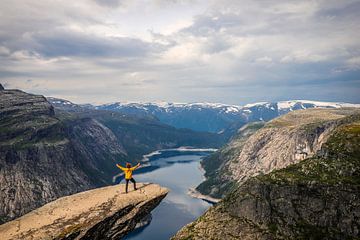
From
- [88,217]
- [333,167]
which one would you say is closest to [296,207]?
[333,167]

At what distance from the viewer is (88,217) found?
151ft

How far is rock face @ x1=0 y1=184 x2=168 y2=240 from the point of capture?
4388 cm

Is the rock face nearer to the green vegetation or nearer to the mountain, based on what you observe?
the mountain

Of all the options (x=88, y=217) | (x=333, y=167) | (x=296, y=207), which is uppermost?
(x=88, y=217)

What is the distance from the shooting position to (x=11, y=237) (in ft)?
141

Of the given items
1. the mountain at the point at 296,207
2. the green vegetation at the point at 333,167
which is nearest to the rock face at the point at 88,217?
the mountain at the point at 296,207

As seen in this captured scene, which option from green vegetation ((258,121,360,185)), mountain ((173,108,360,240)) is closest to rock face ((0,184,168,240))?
mountain ((173,108,360,240))

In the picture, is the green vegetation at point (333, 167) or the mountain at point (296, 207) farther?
the green vegetation at point (333, 167)

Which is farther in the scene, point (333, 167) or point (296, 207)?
point (333, 167)

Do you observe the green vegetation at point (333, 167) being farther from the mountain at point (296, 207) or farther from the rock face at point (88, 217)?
the rock face at point (88, 217)

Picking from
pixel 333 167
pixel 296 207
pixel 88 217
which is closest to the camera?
pixel 88 217

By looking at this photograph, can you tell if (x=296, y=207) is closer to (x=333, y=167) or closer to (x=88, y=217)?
(x=333, y=167)

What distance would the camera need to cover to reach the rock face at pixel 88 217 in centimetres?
4388

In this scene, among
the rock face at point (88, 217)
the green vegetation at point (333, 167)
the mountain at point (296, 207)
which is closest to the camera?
the rock face at point (88, 217)
